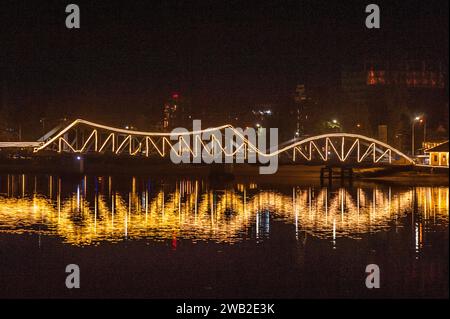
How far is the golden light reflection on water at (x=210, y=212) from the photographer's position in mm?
31672

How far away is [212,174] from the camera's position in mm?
69438

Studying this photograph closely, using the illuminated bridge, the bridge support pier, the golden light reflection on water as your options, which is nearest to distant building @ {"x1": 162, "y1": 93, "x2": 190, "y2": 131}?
the illuminated bridge

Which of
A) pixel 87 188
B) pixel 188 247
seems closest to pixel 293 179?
pixel 87 188

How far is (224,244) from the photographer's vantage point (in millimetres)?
28375

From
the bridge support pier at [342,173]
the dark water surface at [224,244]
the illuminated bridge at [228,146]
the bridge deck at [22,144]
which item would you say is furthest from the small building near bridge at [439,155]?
the bridge deck at [22,144]

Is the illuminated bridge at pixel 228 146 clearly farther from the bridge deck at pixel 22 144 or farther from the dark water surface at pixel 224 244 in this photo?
the dark water surface at pixel 224 244

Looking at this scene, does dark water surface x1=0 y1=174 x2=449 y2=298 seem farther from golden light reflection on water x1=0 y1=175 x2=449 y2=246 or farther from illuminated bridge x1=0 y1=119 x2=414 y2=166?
illuminated bridge x1=0 y1=119 x2=414 y2=166

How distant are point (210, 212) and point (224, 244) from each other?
10841 millimetres

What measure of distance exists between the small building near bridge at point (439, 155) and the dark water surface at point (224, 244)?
1848 cm

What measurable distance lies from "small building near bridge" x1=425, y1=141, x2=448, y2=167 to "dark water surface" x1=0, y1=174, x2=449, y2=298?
18.5 metres

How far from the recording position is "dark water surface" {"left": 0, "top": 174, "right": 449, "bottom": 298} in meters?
21.6

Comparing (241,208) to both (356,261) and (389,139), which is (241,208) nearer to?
(356,261)
